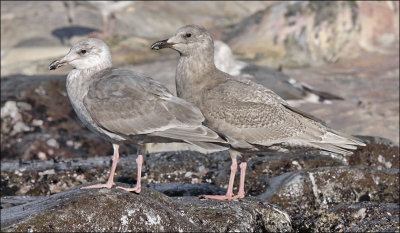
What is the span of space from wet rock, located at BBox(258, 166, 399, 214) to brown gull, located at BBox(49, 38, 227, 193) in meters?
1.90

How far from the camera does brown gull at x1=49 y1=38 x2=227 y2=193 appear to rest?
6.35m

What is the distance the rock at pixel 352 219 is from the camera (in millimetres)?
7004

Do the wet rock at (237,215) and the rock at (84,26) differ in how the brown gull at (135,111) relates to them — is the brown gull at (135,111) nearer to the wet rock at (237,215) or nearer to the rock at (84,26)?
the wet rock at (237,215)

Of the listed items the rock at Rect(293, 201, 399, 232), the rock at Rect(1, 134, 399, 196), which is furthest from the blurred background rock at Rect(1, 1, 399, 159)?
the rock at Rect(293, 201, 399, 232)

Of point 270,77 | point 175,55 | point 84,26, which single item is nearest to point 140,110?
point 270,77

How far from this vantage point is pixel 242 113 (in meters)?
7.36

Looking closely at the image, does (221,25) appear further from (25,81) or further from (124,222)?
(124,222)

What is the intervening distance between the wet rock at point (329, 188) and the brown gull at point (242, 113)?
62cm

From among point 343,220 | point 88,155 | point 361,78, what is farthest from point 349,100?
point 343,220

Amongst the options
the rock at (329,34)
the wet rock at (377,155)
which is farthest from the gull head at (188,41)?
the rock at (329,34)

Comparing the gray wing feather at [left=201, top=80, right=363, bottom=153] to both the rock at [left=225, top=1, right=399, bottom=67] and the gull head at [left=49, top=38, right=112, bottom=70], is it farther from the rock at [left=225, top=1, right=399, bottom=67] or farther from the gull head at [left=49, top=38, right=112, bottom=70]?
the rock at [left=225, top=1, right=399, bottom=67]

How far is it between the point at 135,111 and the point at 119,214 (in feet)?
3.51

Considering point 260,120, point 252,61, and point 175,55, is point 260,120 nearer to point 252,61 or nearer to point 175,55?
point 252,61

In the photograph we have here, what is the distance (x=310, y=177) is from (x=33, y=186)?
3222 millimetres
